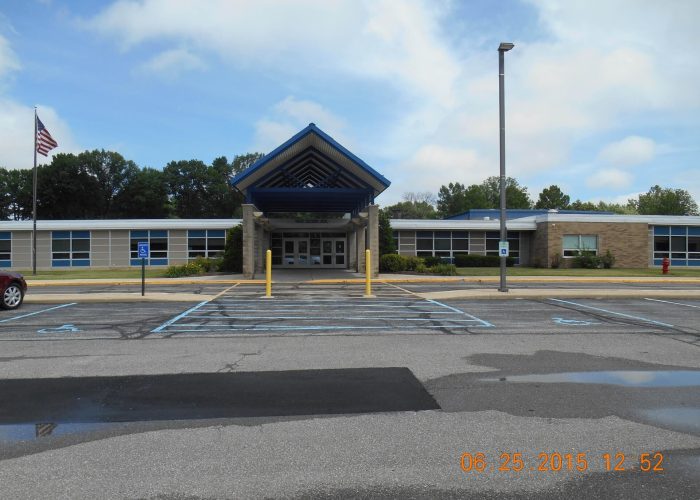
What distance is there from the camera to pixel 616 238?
36250 mm

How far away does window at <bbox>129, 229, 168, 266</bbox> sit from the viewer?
36594mm

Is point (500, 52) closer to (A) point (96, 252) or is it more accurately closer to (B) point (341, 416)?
(B) point (341, 416)

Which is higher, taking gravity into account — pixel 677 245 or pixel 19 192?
pixel 19 192

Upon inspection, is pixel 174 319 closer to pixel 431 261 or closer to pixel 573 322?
pixel 573 322

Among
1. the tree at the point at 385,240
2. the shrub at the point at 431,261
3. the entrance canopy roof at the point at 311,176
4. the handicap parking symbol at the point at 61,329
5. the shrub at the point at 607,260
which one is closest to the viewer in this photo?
the handicap parking symbol at the point at 61,329

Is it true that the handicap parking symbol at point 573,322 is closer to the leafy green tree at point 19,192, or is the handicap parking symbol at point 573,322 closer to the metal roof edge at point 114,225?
the metal roof edge at point 114,225

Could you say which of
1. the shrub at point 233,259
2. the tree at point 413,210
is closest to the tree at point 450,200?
the tree at point 413,210

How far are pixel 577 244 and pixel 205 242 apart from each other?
2622 centimetres

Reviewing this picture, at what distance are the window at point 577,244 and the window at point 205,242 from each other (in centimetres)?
2407

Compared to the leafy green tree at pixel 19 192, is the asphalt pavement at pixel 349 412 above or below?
below

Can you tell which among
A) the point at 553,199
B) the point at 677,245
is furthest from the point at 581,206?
the point at 677,245

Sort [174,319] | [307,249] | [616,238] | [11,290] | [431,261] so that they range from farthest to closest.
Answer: [616,238] < [307,249] < [431,261] < [11,290] < [174,319]

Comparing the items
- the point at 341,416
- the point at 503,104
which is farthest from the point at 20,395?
the point at 503,104

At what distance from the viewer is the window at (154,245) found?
36.6 meters
